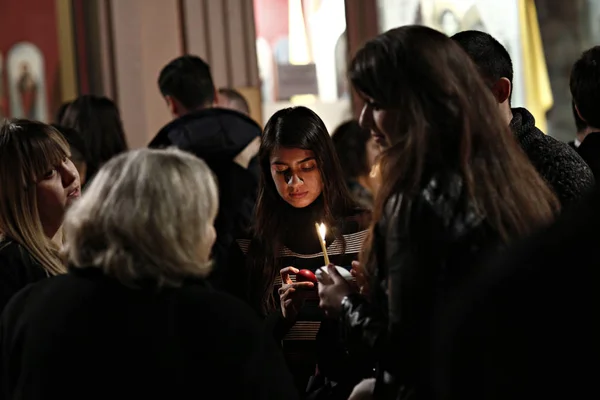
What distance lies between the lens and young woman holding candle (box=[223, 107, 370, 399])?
Result: 3.02 metres

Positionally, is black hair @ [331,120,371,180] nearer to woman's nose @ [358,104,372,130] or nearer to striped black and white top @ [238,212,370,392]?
striped black and white top @ [238,212,370,392]

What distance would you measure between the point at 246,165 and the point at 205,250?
2.74 meters

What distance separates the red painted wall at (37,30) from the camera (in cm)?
683

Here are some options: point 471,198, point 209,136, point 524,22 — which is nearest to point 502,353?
point 471,198

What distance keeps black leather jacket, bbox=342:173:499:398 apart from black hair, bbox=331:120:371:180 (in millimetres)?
3566

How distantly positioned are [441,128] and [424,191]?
163 millimetres

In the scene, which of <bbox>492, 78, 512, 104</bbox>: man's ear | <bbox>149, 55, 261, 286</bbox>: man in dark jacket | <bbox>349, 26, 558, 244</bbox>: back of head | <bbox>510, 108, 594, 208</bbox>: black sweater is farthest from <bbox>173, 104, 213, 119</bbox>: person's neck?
<bbox>349, 26, 558, 244</bbox>: back of head

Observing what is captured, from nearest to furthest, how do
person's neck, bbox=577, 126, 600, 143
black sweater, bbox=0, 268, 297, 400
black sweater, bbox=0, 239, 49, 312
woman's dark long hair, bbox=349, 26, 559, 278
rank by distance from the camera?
1. black sweater, bbox=0, 268, 297, 400
2. woman's dark long hair, bbox=349, 26, 559, 278
3. black sweater, bbox=0, 239, 49, 312
4. person's neck, bbox=577, 126, 600, 143

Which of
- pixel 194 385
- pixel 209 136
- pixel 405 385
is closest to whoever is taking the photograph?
pixel 194 385

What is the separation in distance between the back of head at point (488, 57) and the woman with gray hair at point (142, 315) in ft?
4.41

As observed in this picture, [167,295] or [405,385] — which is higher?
[167,295]

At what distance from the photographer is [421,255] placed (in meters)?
1.91

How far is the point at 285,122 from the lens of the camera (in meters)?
3.38

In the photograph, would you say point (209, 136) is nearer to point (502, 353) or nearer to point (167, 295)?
point (167, 295)
